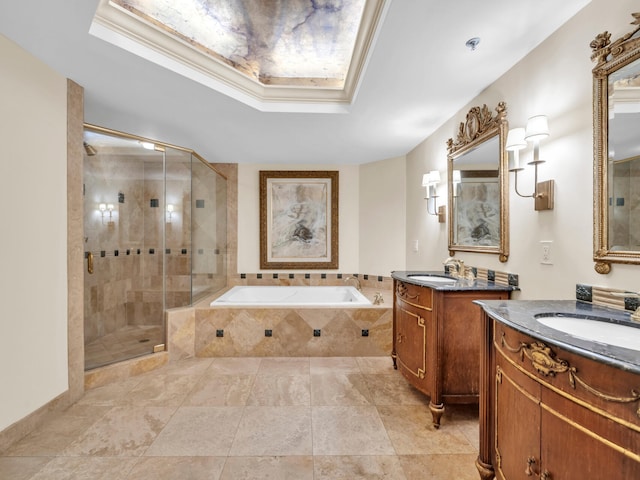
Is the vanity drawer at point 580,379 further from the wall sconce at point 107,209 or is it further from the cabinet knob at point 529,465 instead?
the wall sconce at point 107,209

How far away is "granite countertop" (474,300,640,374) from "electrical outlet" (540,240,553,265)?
266mm

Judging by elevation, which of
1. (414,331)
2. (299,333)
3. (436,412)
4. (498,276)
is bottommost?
(436,412)

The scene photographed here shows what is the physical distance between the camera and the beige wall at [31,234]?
5.34 ft

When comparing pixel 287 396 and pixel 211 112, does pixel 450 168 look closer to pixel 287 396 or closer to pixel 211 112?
pixel 211 112

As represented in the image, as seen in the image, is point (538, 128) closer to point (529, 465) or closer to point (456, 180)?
point (456, 180)

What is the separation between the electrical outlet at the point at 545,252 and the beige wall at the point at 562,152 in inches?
0.9

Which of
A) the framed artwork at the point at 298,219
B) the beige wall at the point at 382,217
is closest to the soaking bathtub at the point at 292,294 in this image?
the framed artwork at the point at 298,219

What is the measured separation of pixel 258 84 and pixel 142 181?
7.20 ft

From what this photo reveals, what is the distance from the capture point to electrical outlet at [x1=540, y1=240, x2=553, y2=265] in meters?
1.57

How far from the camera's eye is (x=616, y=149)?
1222mm

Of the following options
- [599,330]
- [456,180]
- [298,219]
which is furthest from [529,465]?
[298,219]

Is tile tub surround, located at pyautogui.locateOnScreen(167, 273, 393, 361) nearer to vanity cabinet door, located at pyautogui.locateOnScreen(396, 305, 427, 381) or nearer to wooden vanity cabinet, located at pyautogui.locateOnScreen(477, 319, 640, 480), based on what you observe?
vanity cabinet door, located at pyautogui.locateOnScreen(396, 305, 427, 381)

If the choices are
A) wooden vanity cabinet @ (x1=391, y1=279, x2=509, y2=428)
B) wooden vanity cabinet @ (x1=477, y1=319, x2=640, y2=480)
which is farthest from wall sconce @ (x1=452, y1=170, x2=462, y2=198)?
wooden vanity cabinet @ (x1=477, y1=319, x2=640, y2=480)

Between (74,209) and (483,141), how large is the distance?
2996mm
